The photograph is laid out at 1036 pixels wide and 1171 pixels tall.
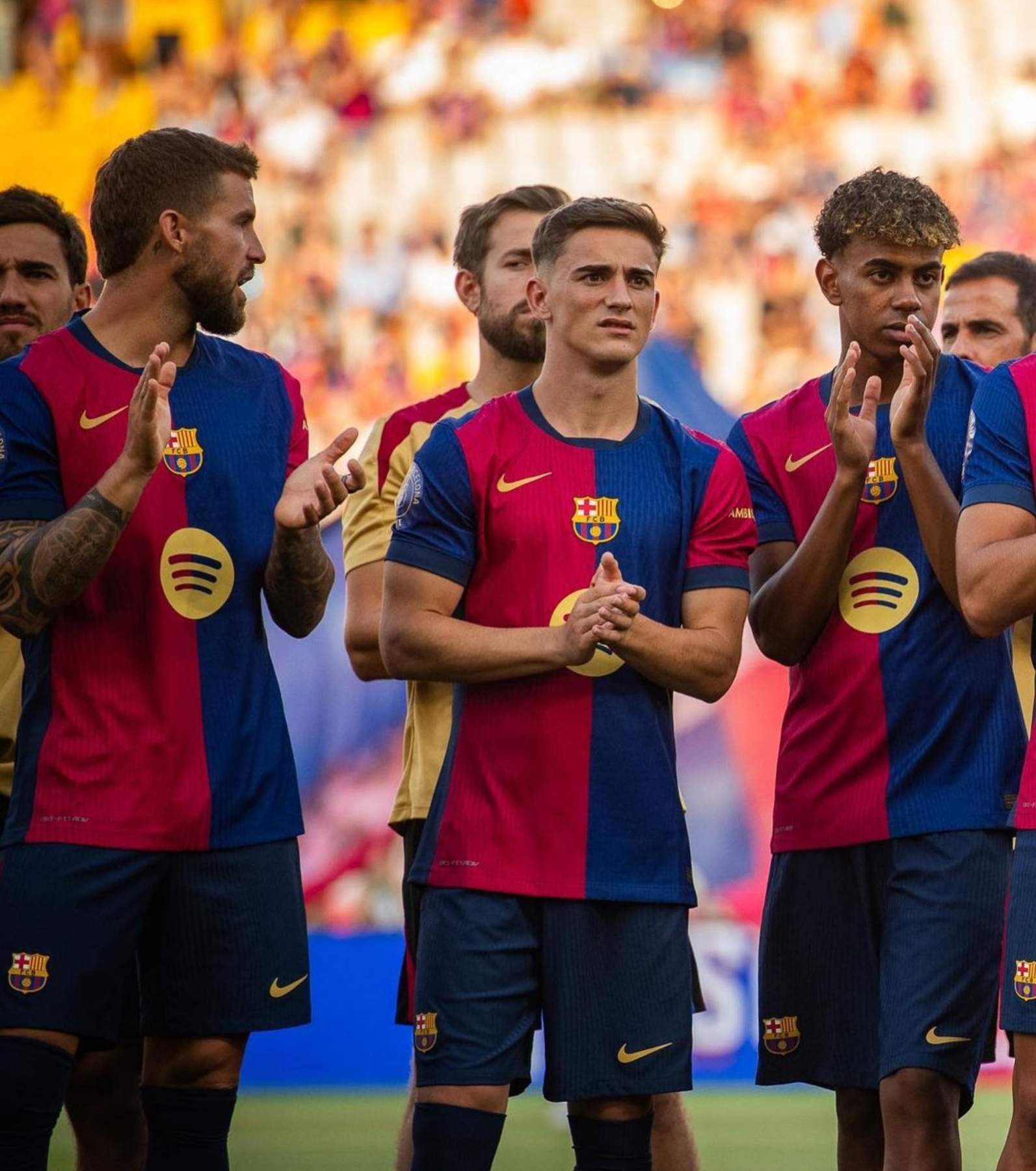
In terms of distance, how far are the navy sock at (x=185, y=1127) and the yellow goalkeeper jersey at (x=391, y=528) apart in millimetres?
919

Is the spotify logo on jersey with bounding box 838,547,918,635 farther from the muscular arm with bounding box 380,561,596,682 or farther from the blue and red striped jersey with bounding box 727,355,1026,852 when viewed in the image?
the muscular arm with bounding box 380,561,596,682

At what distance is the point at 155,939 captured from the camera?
3652 mm

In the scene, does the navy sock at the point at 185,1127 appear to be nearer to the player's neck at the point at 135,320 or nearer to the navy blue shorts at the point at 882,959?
the navy blue shorts at the point at 882,959

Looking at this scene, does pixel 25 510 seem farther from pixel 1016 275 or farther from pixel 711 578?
pixel 1016 275

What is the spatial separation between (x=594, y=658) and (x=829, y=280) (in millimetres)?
1089

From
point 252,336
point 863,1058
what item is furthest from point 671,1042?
point 252,336

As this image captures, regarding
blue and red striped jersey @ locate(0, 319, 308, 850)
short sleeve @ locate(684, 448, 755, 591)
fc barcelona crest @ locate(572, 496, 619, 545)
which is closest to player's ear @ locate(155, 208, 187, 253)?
blue and red striped jersey @ locate(0, 319, 308, 850)

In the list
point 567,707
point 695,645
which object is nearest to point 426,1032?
point 567,707

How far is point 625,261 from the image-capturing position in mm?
3900

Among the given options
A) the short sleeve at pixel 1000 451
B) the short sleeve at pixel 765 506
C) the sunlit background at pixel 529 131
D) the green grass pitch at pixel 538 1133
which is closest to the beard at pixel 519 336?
the short sleeve at pixel 765 506

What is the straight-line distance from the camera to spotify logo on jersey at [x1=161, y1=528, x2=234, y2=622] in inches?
145

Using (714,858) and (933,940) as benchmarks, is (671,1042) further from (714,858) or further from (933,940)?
(714,858)

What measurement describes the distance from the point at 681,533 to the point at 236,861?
1.05 metres

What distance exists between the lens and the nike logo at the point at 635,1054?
11.6 feet
